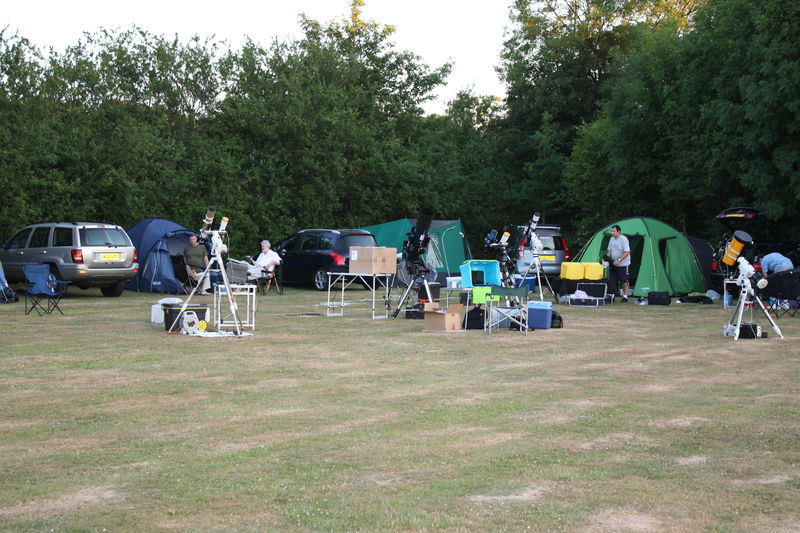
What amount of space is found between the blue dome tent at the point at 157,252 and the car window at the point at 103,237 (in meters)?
2.28

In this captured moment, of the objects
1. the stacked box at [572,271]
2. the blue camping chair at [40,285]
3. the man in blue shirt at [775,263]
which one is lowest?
the blue camping chair at [40,285]

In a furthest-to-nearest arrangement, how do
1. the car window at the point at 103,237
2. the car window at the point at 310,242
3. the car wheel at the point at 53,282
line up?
the car window at the point at 310,242 < the car window at the point at 103,237 < the car wheel at the point at 53,282

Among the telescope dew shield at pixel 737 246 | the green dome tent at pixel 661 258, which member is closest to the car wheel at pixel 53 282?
the telescope dew shield at pixel 737 246

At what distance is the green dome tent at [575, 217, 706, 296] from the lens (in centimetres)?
2186

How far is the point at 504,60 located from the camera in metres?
42.7

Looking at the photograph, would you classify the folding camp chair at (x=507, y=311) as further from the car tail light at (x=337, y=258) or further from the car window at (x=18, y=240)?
the car window at (x=18, y=240)

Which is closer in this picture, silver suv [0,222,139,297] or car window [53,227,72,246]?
silver suv [0,222,139,297]

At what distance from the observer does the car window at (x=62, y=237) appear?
63.5 feet

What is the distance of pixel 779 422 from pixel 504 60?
123ft

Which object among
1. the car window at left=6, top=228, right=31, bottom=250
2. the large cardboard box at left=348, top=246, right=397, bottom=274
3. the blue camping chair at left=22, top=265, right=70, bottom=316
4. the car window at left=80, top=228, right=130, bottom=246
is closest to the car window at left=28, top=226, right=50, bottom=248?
the car window at left=6, top=228, right=31, bottom=250

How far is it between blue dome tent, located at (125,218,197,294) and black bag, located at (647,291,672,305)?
1065cm

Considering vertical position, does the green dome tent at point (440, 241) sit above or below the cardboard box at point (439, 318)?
above

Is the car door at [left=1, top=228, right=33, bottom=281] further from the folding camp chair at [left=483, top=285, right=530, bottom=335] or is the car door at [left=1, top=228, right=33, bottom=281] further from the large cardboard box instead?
the folding camp chair at [left=483, top=285, right=530, bottom=335]

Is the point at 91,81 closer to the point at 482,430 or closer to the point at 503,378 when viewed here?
the point at 503,378
